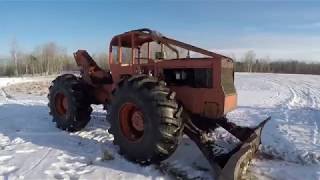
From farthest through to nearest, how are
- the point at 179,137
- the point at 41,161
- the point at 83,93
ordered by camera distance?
the point at 83,93, the point at 41,161, the point at 179,137

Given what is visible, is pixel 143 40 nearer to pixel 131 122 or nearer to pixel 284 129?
pixel 131 122

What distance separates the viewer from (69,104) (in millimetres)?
9594

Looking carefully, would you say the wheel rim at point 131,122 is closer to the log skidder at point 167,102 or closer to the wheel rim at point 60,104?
the log skidder at point 167,102

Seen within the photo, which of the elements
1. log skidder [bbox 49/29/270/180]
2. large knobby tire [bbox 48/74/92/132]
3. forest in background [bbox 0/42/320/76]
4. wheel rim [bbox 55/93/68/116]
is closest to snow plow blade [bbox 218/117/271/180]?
log skidder [bbox 49/29/270/180]

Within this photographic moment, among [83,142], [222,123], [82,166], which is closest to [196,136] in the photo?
[222,123]

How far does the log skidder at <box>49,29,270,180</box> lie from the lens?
657 cm

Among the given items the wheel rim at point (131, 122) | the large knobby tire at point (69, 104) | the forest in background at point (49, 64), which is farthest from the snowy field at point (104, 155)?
the forest in background at point (49, 64)

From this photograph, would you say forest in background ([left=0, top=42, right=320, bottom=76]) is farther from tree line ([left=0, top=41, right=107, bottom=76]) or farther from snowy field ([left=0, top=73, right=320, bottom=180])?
snowy field ([left=0, top=73, right=320, bottom=180])

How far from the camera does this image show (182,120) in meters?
6.94

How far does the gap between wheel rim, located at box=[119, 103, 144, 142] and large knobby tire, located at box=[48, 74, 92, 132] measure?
240 centimetres

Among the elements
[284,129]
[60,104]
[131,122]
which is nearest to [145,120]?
[131,122]

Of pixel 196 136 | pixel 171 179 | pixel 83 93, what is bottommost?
pixel 171 179

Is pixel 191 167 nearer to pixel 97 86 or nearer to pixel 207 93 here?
pixel 207 93

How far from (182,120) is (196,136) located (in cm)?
56
